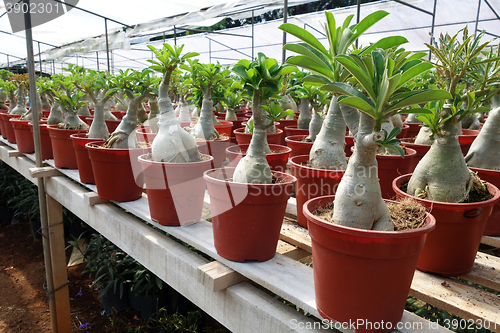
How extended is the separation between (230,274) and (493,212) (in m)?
0.90

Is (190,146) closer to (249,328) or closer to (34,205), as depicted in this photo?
(249,328)

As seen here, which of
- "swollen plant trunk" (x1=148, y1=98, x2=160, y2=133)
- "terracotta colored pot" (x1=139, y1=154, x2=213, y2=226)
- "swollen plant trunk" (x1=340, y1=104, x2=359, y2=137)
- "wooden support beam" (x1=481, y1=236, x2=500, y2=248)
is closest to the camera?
"swollen plant trunk" (x1=340, y1=104, x2=359, y2=137)

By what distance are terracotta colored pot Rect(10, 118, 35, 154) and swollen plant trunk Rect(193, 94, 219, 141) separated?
1524 millimetres

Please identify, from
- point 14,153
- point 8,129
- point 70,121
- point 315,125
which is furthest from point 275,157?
point 8,129

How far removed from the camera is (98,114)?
1876 mm

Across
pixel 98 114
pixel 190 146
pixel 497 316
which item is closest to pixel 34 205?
pixel 98 114

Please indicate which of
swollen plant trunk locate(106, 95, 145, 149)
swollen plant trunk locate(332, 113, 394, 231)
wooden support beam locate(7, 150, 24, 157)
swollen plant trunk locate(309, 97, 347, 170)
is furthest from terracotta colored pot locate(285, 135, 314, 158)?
wooden support beam locate(7, 150, 24, 157)

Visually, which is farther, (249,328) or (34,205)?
(34,205)

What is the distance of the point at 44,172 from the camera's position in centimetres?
209

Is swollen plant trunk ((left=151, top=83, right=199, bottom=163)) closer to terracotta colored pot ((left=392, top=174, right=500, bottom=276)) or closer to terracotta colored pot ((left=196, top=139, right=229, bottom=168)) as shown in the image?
terracotta colored pot ((left=196, top=139, right=229, bottom=168))

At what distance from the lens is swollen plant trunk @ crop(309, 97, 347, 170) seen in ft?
4.42

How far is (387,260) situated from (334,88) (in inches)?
14.8

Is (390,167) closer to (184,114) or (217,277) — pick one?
(217,277)

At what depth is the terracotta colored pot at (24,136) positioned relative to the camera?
8.41ft
